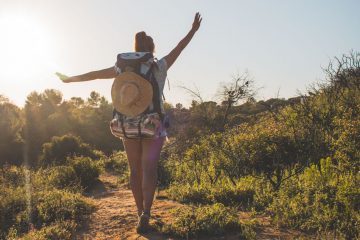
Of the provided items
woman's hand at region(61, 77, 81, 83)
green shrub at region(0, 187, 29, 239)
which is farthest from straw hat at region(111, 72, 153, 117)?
green shrub at region(0, 187, 29, 239)

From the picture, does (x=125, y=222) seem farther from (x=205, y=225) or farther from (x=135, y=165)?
(x=205, y=225)

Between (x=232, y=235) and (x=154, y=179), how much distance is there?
0.96 m

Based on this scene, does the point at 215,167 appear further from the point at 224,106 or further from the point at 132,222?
the point at 224,106

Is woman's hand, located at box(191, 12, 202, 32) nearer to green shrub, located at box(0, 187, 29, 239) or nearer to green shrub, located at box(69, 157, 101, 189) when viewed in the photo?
green shrub, located at box(0, 187, 29, 239)

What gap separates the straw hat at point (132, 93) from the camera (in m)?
4.12

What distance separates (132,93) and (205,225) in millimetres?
1505

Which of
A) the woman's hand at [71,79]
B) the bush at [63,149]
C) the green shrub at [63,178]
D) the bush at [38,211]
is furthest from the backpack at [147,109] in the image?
the bush at [63,149]

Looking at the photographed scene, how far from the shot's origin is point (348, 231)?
390 centimetres

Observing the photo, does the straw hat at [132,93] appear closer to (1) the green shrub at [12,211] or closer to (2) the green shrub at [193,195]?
(2) the green shrub at [193,195]

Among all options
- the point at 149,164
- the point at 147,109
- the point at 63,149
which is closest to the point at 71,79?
the point at 147,109

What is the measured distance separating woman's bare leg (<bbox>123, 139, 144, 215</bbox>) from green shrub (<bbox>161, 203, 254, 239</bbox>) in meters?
0.44

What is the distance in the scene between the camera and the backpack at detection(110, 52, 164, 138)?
13.6 feet

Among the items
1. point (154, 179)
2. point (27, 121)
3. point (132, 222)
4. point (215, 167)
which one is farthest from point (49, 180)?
point (27, 121)

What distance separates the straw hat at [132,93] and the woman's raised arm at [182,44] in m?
0.40
